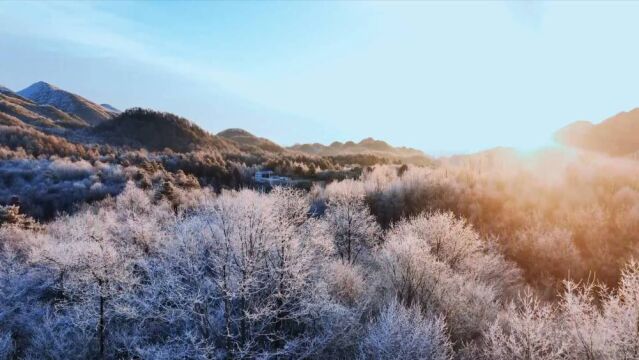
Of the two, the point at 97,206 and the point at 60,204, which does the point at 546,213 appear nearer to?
the point at 97,206

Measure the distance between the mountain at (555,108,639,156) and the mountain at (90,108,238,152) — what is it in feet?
233

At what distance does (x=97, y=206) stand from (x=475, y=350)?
2869cm

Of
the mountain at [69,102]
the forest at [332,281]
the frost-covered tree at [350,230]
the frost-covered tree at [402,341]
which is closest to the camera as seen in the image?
the frost-covered tree at [402,341]

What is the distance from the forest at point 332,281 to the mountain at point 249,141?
7539 cm

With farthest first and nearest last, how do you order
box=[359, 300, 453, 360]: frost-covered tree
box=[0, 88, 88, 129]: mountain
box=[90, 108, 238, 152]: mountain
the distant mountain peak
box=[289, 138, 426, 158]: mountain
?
box=[289, 138, 426, 158]: mountain
the distant mountain peak
box=[90, 108, 238, 152]: mountain
box=[0, 88, 88, 129]: mountain
box=[359, 300, 453, 360]: frost-covered tree

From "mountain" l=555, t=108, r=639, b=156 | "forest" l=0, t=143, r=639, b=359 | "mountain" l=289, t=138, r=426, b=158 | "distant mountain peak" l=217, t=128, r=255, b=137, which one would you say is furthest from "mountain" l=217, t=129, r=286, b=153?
"forest" l=0, t=143, r=639, b=359

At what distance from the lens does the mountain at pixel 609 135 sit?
7712 centimetres

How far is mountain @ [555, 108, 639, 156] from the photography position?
77.1 metres

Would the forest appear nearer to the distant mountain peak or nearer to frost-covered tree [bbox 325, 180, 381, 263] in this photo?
frost-covered tree [bbox 325, 180, 381, 263]

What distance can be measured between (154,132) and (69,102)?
48159mm

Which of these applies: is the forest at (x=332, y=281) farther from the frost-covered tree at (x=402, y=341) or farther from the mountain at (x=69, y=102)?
the mountain at (x=69, y=102)

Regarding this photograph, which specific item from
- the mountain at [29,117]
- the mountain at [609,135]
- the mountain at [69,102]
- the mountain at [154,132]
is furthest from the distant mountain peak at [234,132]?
the mountain at [609,135]

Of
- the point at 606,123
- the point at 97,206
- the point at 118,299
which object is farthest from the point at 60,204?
the point at 606,123

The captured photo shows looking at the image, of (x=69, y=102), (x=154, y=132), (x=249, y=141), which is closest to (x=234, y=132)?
(x=249, y=141)
